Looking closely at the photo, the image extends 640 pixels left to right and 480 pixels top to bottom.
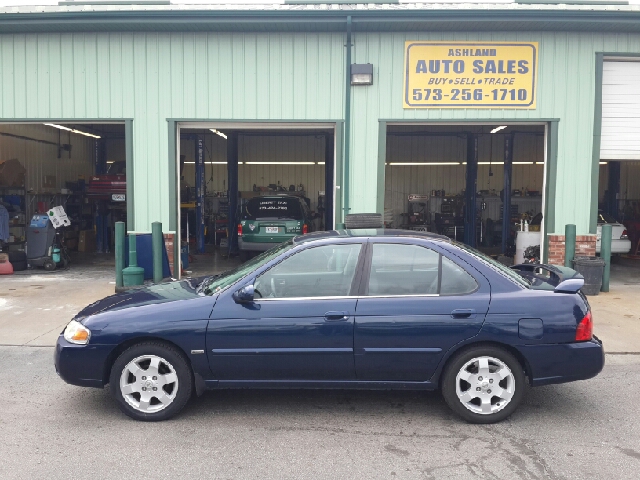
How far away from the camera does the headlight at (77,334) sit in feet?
15.0

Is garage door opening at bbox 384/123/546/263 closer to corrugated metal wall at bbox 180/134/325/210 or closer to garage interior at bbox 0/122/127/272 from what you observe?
corrugated metal wall at bbox 180/134/325/210

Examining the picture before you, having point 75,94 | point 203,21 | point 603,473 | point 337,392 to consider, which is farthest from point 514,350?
point 75,94

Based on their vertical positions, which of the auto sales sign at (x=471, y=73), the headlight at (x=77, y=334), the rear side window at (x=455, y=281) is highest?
the auto sales sign at (x=471, y=73)

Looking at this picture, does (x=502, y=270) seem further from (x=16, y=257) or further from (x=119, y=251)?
(x=16, y=257)

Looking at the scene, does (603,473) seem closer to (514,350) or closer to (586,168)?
(514,350)

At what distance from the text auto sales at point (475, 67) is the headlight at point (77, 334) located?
7901mm

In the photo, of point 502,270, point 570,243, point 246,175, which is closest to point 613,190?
point 570,243

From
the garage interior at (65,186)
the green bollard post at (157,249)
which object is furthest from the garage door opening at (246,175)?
the green bollard post at (157,249)

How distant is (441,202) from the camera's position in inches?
901

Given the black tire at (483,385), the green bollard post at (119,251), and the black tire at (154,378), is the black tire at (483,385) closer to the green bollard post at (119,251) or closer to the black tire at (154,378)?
the black tire at (154,378)

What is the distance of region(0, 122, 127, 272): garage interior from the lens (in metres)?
14.6

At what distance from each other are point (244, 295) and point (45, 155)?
15641 millimetres

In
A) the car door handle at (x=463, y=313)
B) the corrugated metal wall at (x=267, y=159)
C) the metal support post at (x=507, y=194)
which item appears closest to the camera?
the car door handle at (x=463, y=313)

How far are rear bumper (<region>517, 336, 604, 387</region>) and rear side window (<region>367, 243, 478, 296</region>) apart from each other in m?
0.69
